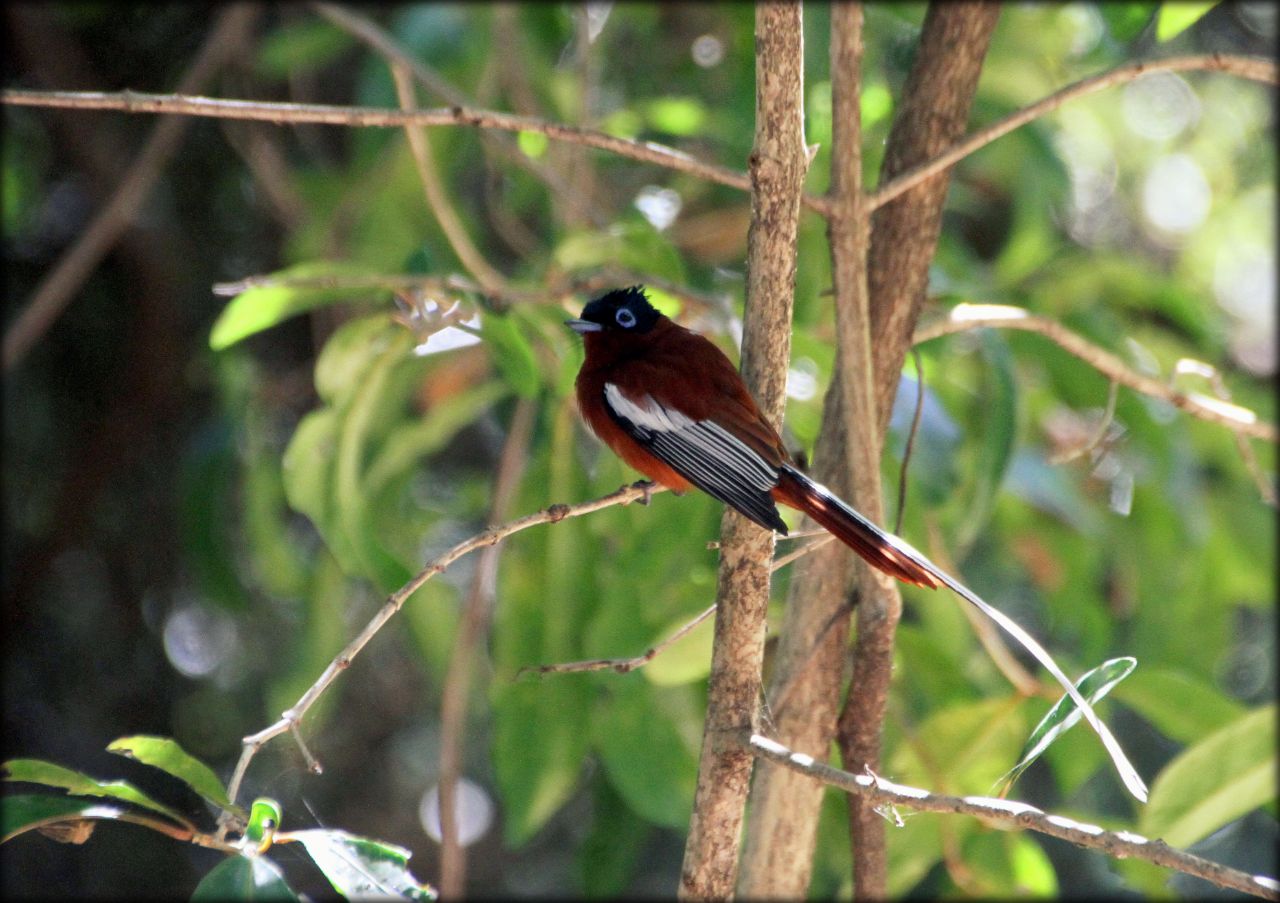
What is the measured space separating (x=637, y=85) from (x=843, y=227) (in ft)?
10.4

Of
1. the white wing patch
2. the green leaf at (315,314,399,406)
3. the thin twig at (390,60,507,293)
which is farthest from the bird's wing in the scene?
the green leaf at (315,314,399,406)

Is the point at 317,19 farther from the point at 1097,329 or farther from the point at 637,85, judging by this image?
the point at 1097,329

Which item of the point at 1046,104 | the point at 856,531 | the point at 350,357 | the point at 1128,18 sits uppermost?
the point at 1128,18

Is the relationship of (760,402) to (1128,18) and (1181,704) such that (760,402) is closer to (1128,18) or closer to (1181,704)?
(1181,704)

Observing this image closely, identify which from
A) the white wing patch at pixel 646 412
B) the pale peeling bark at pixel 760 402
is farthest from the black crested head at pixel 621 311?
the pale peeling bark at pixel 760 402

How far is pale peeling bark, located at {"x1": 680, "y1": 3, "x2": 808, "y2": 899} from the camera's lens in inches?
64.6

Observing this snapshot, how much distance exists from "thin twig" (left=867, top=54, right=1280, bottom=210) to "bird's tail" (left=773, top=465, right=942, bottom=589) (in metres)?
0.47

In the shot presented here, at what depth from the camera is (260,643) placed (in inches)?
183

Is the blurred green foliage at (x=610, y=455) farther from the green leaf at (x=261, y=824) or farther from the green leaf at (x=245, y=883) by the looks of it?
the green leaf at (x=245, y=883)

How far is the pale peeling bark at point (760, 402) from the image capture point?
5.38 feet

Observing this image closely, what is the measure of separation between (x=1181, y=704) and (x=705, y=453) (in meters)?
1.33

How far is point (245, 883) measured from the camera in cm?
135

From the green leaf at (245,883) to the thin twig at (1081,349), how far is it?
143 cm

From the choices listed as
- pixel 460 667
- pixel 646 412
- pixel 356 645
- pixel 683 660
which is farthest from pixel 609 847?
pixel 356 645
